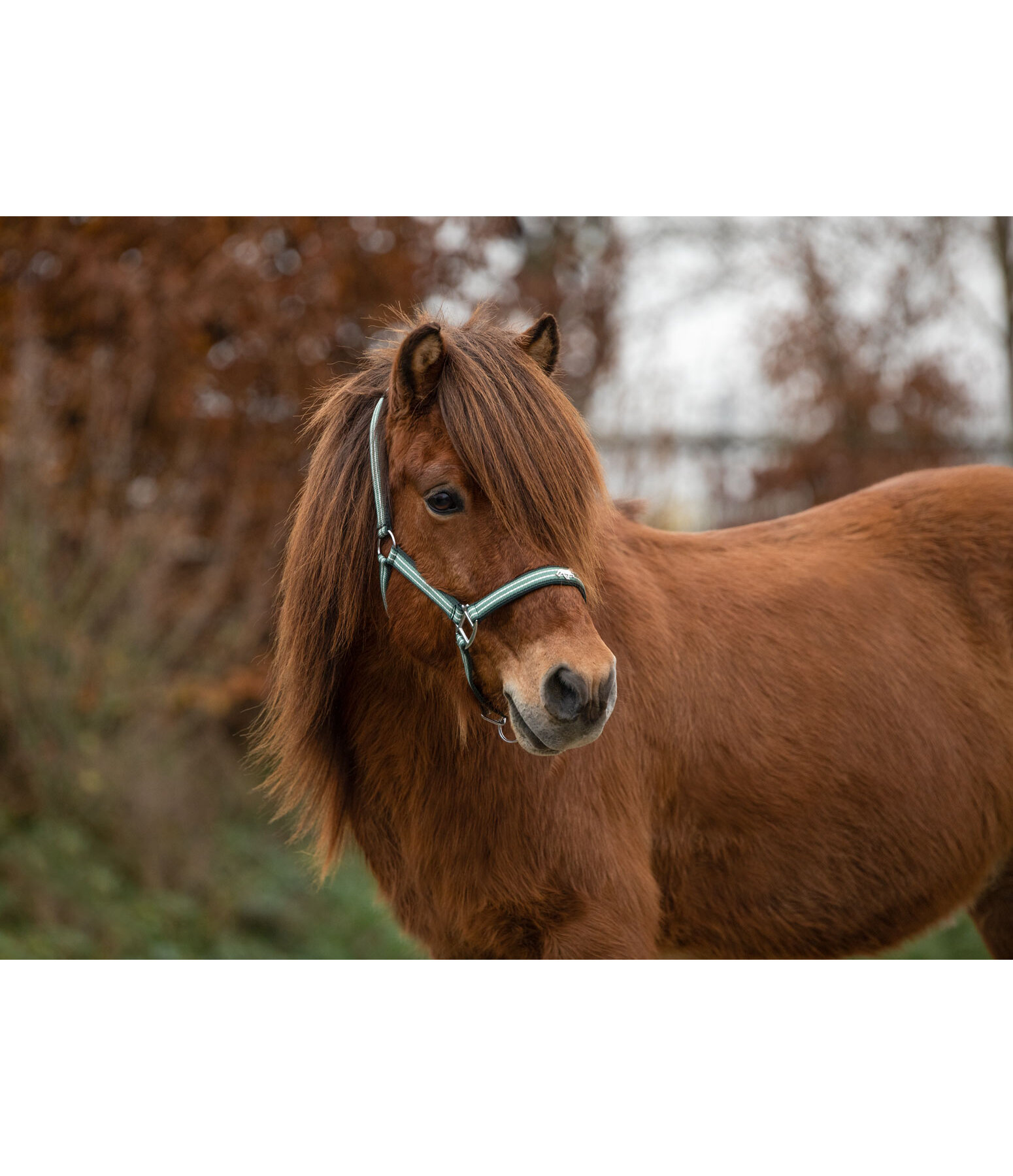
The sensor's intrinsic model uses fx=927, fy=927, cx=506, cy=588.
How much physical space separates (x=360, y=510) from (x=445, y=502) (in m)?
0.30

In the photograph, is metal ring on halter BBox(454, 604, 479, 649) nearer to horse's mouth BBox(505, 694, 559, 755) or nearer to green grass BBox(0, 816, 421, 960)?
horse's mouth BBox(505, 694, 559, 755)

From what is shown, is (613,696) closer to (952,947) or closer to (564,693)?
(564,693)

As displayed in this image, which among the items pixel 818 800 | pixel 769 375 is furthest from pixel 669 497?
pixel 818 800

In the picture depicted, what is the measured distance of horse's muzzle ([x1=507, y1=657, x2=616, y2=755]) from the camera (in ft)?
6.32

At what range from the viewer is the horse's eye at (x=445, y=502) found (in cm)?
216

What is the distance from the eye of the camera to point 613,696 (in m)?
1.98

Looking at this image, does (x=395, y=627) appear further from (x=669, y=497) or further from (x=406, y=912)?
(x=669, y=497)

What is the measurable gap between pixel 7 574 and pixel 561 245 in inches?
185

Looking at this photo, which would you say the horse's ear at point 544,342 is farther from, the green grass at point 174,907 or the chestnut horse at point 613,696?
the green grass at point 174,907

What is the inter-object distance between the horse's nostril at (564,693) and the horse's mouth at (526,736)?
0.08 m

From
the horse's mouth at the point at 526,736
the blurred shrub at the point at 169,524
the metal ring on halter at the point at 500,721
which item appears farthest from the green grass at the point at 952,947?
the horse's mouth at the point at 526,736

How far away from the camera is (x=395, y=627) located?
226 centimetres

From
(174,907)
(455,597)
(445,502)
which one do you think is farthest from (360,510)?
(174,907)

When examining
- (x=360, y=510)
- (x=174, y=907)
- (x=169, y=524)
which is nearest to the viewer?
(x=360, y=510)
